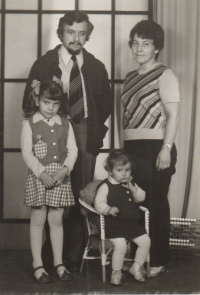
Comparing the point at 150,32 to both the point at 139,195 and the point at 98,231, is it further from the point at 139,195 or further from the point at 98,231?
the point at 98,231

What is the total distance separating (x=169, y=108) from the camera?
2.36m

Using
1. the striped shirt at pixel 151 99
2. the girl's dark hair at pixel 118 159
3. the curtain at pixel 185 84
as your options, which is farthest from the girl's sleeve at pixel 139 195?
the curtain at pixel 185 84

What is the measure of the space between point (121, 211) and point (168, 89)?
2.23 ft

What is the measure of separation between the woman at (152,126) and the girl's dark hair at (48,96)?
0.34 metres

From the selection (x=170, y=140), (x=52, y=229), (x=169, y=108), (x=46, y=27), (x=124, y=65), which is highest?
(x=46, y=27)

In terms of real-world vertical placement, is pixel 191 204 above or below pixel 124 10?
below

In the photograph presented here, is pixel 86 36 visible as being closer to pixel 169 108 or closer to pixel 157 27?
pixel 157 27

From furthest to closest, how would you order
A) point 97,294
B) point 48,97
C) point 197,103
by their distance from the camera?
point 197,103 → point 48,97 → point 97,294

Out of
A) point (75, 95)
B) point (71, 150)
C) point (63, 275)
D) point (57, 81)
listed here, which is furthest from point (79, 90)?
point (63, 275)

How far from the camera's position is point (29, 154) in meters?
2.30

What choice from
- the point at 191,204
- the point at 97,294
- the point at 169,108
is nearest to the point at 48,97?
the point at 169,108

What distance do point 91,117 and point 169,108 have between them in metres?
0.47

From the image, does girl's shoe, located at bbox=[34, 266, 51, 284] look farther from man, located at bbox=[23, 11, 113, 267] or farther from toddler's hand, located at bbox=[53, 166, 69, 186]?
toddler's hand, located at bbox=[53, 166, 69, 186]

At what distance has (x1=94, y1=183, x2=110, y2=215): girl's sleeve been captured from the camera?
7.57 feet
